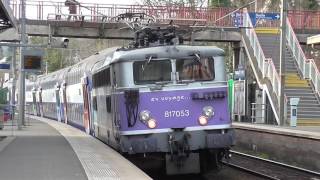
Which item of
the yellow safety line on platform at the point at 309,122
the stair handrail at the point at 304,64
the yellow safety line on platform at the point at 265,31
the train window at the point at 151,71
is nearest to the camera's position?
the train window at the point at 151,71

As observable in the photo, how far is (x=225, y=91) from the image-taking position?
13.5m

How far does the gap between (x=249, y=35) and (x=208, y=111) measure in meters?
22.2

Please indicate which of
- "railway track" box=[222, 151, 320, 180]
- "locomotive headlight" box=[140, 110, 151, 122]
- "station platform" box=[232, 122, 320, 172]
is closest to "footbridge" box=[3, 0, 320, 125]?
"station platform" box=[232, 122, 320, 172]

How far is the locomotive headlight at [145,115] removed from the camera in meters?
13.1

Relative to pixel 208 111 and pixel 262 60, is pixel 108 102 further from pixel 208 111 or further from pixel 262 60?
pixel 262 60

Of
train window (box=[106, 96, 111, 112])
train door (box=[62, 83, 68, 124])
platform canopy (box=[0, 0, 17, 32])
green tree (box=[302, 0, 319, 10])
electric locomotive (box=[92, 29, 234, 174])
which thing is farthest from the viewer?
green tree (box=[302, 0, 319, 10])

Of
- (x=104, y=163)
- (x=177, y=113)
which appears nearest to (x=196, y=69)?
(x=177, y=113)

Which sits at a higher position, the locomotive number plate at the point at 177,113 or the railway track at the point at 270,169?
the locomotive number plate at the point at 177,113

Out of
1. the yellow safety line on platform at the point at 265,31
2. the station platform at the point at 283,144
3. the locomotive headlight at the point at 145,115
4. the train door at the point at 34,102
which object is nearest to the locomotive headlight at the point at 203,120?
the locomotive headlight at the point at 145,115

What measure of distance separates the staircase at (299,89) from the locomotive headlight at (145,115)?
16490 mm

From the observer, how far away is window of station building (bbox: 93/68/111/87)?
1516cm

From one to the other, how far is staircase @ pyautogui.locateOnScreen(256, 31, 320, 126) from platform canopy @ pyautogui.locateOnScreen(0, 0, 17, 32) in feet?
46.0

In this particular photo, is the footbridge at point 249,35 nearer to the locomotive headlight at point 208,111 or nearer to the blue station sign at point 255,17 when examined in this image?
the blue station sign at point 255,17

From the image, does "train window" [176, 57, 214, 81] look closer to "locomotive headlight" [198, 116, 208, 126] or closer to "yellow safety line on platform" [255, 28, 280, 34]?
"locomotive headlight" [198, 116, 208, 126]
